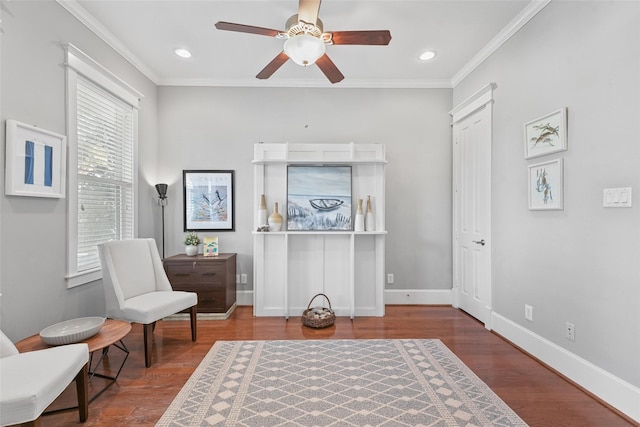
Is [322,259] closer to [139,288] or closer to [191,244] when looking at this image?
[191,244]

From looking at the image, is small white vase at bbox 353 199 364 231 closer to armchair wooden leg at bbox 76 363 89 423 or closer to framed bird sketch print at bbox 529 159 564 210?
framed bird sketch print at bbox 529 159 564 210

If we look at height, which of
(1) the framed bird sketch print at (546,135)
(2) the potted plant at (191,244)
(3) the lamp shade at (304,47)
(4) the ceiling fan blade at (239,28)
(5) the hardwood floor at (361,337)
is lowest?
(5) the hardwood floor at (361,337)

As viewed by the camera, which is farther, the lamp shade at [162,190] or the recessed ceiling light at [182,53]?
the lamp shade at [162,190]

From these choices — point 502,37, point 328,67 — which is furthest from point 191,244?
point 502,37

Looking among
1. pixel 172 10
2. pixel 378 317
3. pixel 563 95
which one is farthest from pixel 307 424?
pixel 172 10

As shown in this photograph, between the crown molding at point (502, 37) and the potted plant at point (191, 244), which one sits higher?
the crown molding at point (502, 37)

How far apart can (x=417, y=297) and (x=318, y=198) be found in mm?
1873

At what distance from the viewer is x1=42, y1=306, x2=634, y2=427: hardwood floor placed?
185cm

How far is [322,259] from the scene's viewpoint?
3.64m

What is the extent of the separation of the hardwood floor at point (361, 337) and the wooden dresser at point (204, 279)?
0.20 m

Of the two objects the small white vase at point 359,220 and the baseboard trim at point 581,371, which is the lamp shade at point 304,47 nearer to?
the small white vase at point 359,220

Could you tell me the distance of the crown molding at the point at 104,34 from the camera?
8.24 ft

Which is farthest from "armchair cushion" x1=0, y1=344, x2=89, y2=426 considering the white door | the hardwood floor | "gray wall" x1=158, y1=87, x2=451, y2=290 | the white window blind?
the white door

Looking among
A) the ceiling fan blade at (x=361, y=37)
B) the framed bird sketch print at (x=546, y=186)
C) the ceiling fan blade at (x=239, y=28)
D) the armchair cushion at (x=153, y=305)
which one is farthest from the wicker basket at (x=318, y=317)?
the ceiling fan blade at (x=239, y=28)
